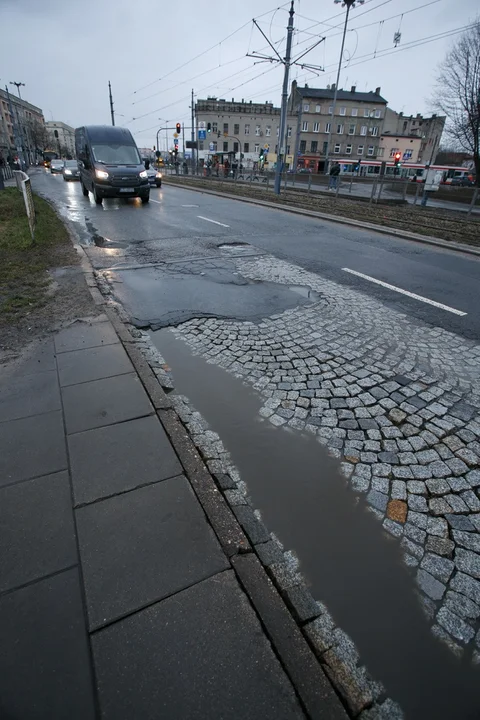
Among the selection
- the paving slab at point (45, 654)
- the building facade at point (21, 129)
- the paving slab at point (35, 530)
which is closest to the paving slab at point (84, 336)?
the paving slab at point (35, 530)

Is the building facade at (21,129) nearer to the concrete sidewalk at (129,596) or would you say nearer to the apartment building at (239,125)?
the apartment building at (239,125)

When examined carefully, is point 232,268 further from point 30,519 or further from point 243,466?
point 30,519

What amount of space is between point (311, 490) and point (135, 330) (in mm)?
3229

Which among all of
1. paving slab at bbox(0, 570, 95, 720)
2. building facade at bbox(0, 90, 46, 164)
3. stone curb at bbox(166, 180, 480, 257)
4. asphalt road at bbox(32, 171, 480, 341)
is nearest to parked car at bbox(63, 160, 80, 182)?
asphalt road at bbox(32, 171, 480, 341)

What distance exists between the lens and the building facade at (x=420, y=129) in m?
76.0

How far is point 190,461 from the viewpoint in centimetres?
265

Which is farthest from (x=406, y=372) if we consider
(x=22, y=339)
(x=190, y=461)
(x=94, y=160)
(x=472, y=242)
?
(x=94, y=160)

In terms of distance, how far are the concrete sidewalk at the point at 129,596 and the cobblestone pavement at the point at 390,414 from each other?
1.07ft

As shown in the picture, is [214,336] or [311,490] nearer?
[311,490]

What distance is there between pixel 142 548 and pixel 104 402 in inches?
60.1

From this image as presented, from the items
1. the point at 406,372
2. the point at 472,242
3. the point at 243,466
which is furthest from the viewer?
the point at 472,242

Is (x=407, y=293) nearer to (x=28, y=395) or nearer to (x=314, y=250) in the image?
(x=314, y=250)

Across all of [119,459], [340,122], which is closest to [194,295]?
[119,459]

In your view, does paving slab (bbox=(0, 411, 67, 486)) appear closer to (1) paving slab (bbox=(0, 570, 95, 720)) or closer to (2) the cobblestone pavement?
(1) paving slab (bbox=(0, 570, 95, 720))
